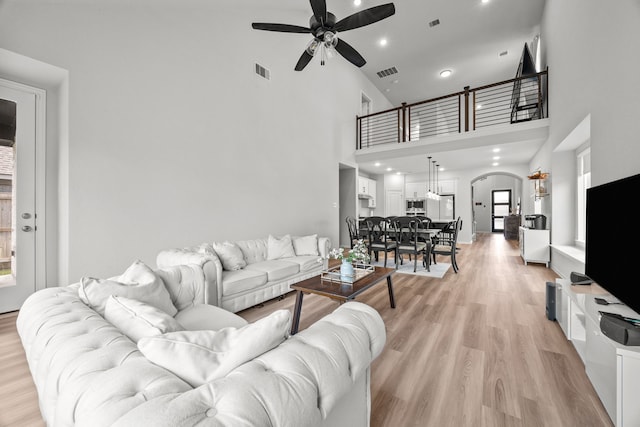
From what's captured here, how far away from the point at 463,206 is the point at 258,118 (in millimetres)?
7817

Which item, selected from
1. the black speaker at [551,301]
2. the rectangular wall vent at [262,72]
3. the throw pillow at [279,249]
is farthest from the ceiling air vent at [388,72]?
the black speaker at [551,301]

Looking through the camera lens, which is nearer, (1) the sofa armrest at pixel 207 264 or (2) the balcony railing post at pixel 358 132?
(1) the sofa armrest at pixel 207 264

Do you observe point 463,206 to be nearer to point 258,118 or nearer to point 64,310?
point 258,118

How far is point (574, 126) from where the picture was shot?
11.3 feet

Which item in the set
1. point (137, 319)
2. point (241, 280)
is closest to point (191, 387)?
point (137, 319)

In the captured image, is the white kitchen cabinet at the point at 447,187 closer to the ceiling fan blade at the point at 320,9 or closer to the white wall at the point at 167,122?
the white wall at the point at 167,122

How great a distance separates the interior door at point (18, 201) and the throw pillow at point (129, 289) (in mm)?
2370

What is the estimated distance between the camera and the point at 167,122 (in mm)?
3547

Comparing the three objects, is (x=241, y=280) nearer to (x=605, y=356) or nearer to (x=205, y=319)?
(x=205, y=319)

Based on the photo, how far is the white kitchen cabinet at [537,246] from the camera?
5168 mm

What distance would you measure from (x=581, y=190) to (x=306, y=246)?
4.71 meters

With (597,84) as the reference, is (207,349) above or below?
below

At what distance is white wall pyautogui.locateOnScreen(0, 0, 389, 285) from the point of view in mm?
2852

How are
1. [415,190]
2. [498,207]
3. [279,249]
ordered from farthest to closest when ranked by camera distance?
[498,207] → [415,190] → [279,249]
